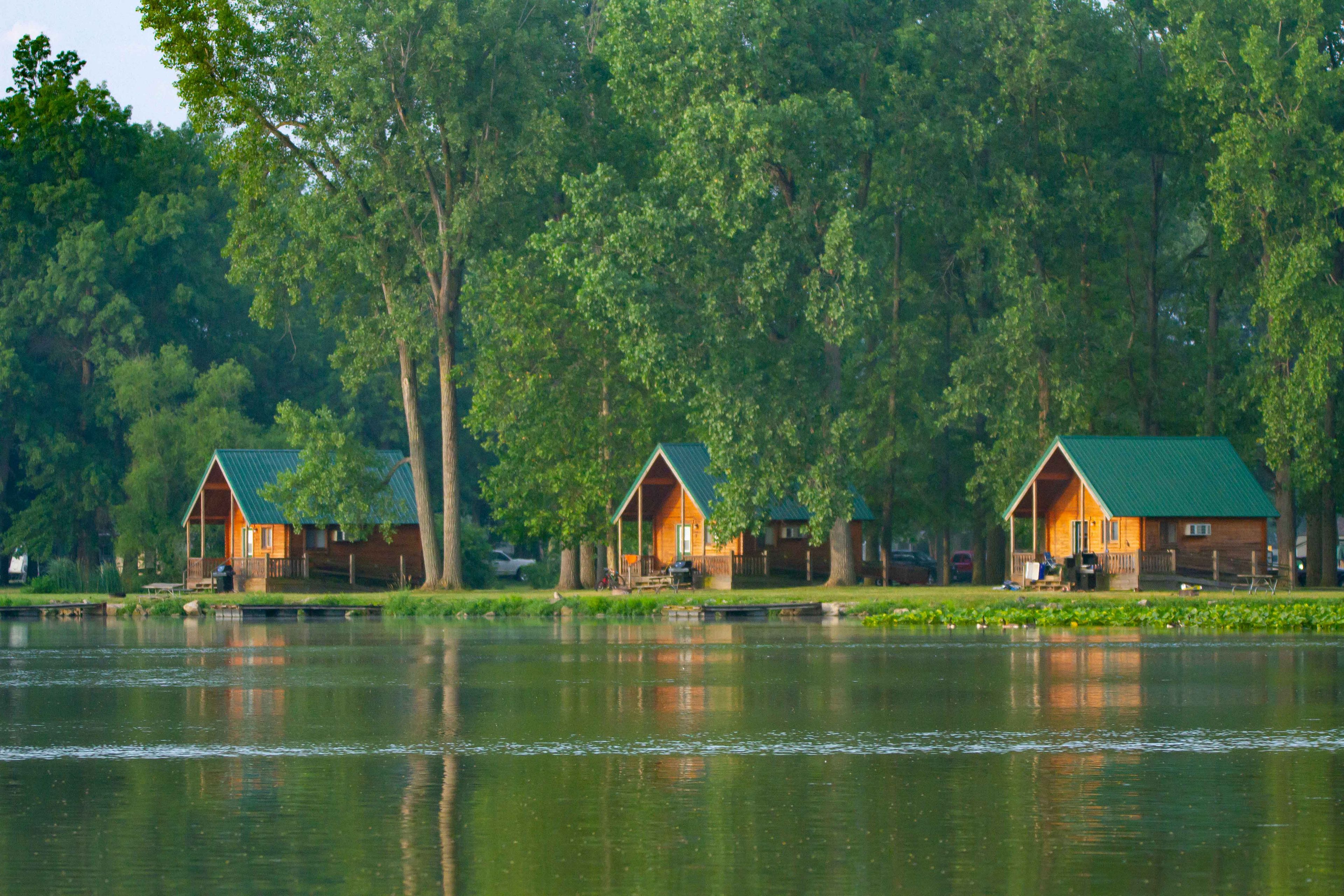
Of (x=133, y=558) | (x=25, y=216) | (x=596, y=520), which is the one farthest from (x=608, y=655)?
(x=25, y=216)

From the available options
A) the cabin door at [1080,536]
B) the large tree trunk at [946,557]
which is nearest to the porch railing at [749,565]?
the large tree trunk at [946,557]

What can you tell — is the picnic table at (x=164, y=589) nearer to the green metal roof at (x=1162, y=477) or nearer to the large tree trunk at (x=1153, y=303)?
the green metal roof at (x=1162, y=477)

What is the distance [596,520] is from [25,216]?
1406 inches

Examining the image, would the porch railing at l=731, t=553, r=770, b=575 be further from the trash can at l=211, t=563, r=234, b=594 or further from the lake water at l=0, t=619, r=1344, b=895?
the lake water at l=0, t=619, r=1344, b=895

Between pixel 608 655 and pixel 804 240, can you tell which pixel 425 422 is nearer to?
pixel 804 240

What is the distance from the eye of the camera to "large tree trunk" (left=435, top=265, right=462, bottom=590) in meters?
71.3

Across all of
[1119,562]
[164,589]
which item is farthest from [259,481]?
[1119,562]

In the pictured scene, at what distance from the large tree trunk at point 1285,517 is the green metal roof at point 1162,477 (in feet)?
3.24

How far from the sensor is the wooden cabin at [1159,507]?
61.1 metres

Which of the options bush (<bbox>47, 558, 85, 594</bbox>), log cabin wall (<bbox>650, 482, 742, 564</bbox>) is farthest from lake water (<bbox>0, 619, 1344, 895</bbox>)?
bush (<bbox>47, 558, 85, 594</bbox>)

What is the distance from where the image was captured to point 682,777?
18469 mm

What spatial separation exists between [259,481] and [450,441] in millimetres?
9988

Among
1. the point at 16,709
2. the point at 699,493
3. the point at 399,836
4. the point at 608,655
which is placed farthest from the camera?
the point at 699,493

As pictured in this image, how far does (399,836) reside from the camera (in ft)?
49.1
